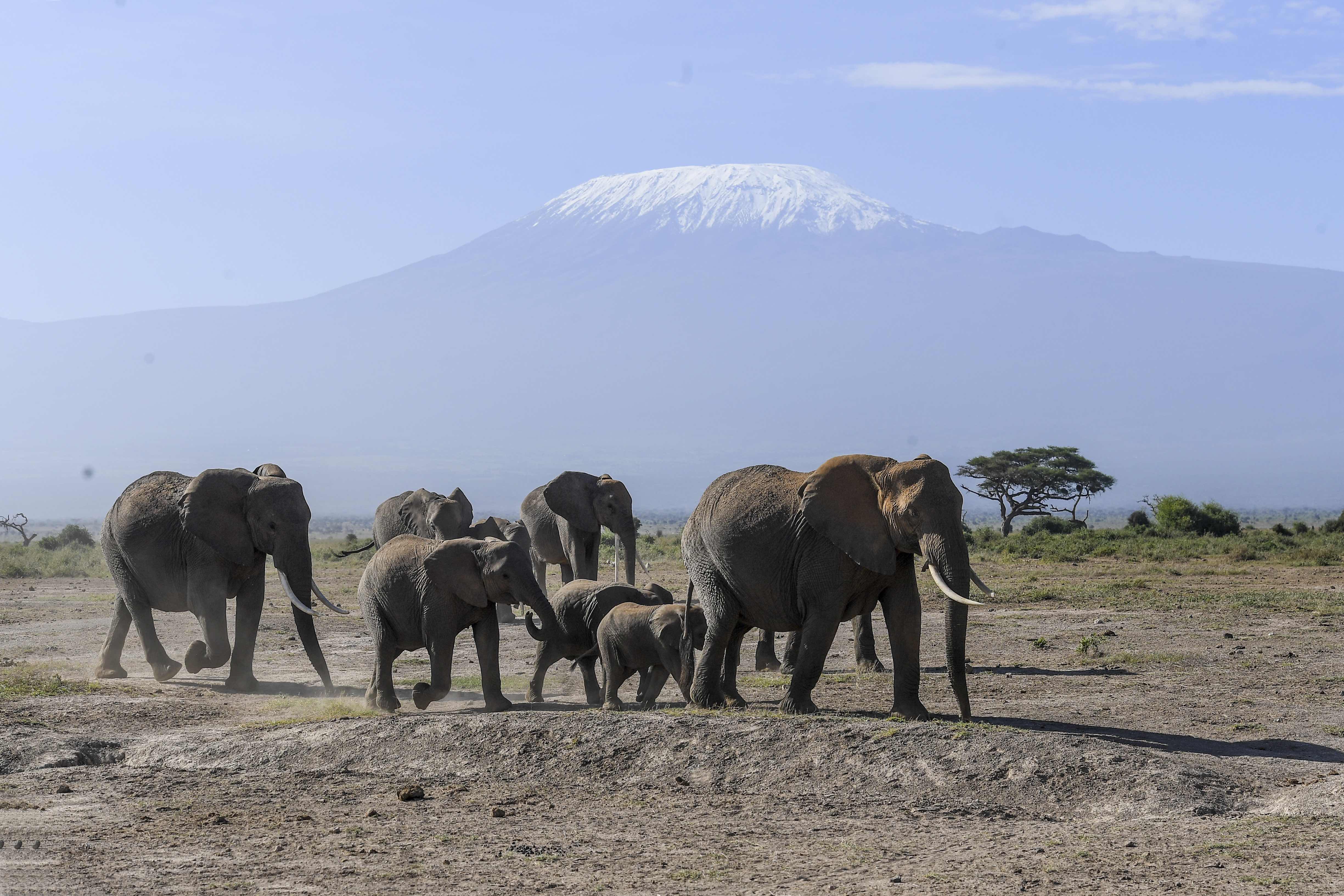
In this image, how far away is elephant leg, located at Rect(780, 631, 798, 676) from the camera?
17766 millimetres

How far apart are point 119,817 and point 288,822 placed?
1300 mm

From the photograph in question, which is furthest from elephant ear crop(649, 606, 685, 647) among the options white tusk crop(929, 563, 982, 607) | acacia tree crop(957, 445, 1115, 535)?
acacia tree crop(957, 445, 1115, 535)

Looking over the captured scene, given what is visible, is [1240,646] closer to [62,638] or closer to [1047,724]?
[1047,724]

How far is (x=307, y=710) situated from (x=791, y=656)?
599 cm

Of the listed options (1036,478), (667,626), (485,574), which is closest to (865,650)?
(667,626)

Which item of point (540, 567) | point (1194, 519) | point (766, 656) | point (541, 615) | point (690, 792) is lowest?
point (1194, 519)

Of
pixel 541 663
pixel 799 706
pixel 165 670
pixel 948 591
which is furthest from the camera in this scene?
pixel 165 670

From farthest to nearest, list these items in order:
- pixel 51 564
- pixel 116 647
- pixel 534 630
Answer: pixel 51 564
pixel 116 647
pixel 534 630

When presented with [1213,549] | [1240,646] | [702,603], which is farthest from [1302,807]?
[1213,549]

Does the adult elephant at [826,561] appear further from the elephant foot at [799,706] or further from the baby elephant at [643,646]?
the baby elephant at [643,646]

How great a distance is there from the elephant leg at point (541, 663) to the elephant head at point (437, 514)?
7.40m

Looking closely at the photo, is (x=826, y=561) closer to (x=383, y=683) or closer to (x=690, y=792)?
(x=690, y=792)

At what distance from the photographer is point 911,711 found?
44.6 feet

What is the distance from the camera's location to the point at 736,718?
40.6 ft
